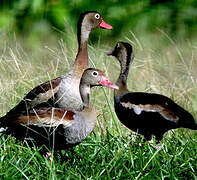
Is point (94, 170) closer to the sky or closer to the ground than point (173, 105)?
closer to the ground

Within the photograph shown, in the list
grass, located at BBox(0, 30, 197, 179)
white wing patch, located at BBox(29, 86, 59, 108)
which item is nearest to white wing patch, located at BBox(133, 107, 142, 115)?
grass, located at BBox(0, 30, 197, 179)

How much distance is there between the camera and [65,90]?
19.2 feet

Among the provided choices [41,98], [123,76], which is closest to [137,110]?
[123,76]

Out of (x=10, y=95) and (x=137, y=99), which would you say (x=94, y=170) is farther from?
(x=10, y=95)

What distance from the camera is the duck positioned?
570 centimetres

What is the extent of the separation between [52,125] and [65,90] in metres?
0.87

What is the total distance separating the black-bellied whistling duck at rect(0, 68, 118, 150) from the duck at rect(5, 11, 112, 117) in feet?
0.68

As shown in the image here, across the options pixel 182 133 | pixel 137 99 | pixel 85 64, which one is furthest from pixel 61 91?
pixel 182 133

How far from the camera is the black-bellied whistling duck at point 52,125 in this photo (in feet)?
16.7

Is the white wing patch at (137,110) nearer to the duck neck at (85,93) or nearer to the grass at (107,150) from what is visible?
the grass at (107,150)

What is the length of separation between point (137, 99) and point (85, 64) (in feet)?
2.85

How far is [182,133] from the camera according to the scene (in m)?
5.68

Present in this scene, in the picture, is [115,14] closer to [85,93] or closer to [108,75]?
[108,75]

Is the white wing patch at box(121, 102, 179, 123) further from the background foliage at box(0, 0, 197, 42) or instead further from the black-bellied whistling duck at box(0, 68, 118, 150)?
the background foliage at box(0, 0, 197, 42)
